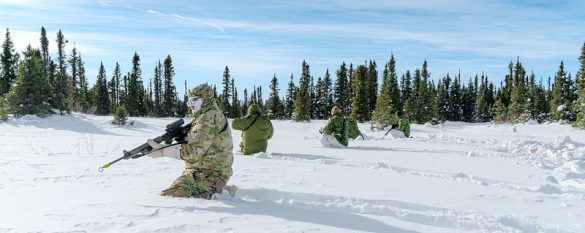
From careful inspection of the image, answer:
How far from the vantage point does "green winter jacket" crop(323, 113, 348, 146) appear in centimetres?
1466

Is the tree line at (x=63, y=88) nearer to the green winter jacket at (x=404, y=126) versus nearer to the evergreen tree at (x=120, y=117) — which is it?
the evergreen tree at (x=120, y=117)

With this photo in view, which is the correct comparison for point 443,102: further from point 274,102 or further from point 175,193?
point 175,193

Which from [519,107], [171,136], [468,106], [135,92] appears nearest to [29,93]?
[171,136]

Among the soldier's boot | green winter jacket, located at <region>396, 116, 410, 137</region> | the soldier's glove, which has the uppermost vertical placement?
the soldier's glove

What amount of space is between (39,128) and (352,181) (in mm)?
24291

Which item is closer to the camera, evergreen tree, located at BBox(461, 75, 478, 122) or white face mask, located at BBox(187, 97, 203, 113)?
white face mask, located at BBox(187, 97, 203, 113)

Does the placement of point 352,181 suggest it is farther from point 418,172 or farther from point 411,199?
point 418,172

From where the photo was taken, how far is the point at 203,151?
18.7ft

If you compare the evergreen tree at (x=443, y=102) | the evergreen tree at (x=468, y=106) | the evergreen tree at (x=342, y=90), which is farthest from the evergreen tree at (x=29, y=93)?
the evergreen tree at (x=468, y=106)

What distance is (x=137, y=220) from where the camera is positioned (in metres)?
4.61

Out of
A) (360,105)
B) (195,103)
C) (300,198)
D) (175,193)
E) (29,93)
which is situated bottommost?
(300,198)

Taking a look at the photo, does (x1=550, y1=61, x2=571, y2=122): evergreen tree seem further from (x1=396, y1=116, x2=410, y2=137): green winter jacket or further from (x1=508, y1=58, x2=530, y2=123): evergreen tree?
(x1=396, y1=116, x2=410, y2=137): green winter jacket

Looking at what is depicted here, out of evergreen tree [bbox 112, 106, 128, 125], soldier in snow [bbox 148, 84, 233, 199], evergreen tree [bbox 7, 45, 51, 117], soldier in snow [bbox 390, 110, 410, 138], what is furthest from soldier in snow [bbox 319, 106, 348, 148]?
evergreen tree [bbox 7, 45, 51, 117]

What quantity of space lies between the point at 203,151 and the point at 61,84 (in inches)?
2193
